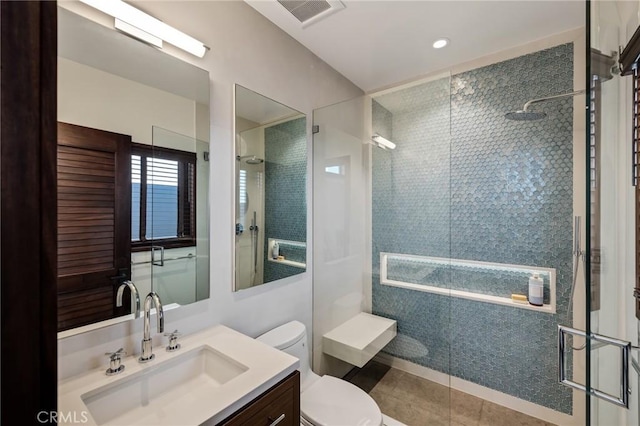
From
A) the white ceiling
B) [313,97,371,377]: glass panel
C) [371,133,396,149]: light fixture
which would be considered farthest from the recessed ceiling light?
[371,133,396,149]: light fixture

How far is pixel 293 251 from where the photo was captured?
2.03 metres

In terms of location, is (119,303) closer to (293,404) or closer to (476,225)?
(293,404)

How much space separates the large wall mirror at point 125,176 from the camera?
1.01 m

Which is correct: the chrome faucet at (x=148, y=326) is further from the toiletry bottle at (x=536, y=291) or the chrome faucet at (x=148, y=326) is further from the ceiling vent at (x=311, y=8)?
the toiletry bottle at (x=536, y=291)

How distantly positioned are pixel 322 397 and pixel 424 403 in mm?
975

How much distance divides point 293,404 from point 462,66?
9.03ft

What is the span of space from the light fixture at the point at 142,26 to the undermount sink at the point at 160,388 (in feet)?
4.72

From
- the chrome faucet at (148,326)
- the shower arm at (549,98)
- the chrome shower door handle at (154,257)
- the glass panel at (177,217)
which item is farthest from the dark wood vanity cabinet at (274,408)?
the shower arm at (549,98)

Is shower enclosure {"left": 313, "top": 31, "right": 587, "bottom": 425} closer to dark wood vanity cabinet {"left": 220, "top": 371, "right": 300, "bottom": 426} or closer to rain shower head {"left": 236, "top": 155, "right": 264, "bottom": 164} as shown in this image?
rain shower head {"left": 236, "top": 155, "right": 264, "bottom": 164}

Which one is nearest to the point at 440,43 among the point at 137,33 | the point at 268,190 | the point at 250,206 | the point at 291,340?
the point at 268,190

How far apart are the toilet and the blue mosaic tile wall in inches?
14.6

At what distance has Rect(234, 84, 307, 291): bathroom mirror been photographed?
1.62 metres

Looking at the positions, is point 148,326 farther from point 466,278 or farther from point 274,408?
point 466,278

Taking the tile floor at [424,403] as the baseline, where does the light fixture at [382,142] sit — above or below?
above
